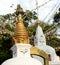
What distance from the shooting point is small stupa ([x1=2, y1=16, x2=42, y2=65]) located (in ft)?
23.8

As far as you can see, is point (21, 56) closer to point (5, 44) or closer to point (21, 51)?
point (21, 51)

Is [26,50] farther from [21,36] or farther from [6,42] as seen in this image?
[6,42]

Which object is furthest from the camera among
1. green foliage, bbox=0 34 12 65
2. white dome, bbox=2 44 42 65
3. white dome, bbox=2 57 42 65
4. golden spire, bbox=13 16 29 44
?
green foliage, bbox=0 34 12 65

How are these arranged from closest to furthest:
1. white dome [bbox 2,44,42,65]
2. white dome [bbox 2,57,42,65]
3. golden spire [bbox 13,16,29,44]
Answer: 1. white dome [bbox 2,57,42,65]
2. white dome [bbox 2,44,42,65]
3. golden spire [bbox 13,16,29,44]

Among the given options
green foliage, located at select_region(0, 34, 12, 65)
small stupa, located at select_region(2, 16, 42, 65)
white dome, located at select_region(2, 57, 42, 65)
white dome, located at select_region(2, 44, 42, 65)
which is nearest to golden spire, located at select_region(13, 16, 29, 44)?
small stupa, located at select_region(2, 16, 42, 65)

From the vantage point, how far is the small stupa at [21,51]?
7.26 metres

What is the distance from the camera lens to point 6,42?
53.5 ft

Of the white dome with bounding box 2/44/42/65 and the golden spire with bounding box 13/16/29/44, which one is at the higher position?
the golden spire with bounding box 13/16/29/44

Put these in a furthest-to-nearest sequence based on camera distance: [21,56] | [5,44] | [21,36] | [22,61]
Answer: [5,44] → [21,36] → [21,56] → [22,61]

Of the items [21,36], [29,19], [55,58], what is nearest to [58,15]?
[29,19]

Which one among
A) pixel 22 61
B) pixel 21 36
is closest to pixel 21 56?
pixel 22 61

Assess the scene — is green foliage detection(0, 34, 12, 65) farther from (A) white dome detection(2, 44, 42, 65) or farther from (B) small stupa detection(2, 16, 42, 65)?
(A) white dome detection(2, 44, 42, 65)

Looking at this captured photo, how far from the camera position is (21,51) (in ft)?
25.0

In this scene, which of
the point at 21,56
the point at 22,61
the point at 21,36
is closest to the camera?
the point at 22,61
